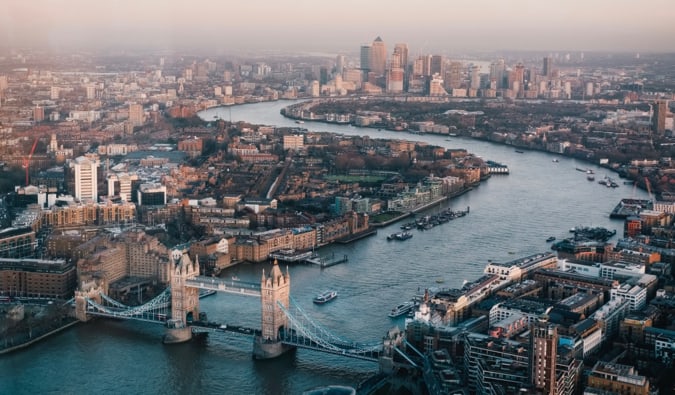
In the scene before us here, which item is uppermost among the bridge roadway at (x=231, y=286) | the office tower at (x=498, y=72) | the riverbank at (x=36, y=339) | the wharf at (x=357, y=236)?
the office tower at (x=498, y=72)

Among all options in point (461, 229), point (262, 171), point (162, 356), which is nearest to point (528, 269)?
point (461, 229)

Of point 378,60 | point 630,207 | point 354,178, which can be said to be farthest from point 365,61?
point 630,207

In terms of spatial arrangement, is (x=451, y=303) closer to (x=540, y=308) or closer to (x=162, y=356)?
(x=540, y=308)

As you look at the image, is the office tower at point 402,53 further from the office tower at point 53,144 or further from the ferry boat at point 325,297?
the ferry boat at point 325,297

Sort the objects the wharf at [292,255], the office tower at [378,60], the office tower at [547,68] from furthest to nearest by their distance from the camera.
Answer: the office tower at [378,60] < the office tower at [547,68] < the wharf at [292,255]

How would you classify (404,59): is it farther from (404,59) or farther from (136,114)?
(136,114)

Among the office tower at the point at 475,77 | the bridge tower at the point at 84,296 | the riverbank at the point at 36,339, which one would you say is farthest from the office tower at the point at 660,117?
the riverbank at the point at 36,339

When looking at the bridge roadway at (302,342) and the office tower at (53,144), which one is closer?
the bridge roadway at (302,342)
